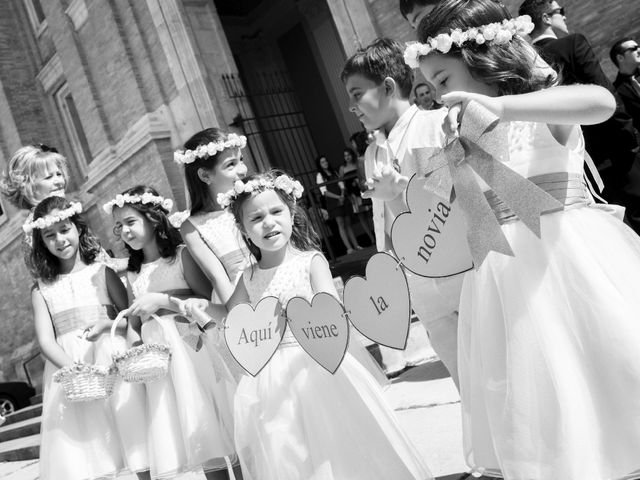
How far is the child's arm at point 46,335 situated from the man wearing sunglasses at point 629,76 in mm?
4166

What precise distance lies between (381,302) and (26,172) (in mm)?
2867

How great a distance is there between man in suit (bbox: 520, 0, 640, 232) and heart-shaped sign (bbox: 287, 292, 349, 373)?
252 cm

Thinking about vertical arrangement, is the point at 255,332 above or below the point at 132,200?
below

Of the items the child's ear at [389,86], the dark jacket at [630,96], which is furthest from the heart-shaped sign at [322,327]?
the dark jacket at [630,96]

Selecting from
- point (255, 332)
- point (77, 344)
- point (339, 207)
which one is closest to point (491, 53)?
point (255, 332)

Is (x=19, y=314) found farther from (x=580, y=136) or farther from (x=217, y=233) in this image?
(x=580, y=136)

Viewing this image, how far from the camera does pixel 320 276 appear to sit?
2.44m

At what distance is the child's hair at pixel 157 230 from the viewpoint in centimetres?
333

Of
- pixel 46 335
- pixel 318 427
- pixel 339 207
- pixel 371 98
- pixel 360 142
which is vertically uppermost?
pixel 360 142

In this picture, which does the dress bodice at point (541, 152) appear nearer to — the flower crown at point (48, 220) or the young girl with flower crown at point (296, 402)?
the young girl with flower crown at point (296, 402)

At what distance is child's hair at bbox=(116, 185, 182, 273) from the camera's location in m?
3.33

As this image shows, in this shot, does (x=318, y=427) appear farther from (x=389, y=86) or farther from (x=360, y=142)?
(x=360, y=142)

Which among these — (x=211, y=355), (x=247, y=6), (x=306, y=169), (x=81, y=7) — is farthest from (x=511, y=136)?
(x=247, y=6)

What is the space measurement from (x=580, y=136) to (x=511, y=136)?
21 centimetres
